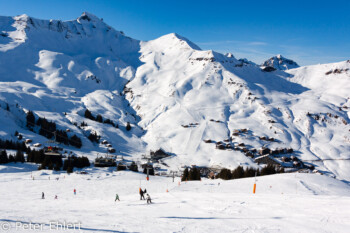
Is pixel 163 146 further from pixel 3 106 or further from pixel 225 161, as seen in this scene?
pixel 3 106

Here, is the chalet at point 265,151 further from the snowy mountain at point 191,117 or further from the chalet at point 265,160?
the chalet at point 265,160

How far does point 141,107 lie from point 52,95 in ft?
188

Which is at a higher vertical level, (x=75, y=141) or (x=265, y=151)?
(x=265, y=151)

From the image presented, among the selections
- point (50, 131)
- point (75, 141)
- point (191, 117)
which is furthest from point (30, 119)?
point (191, 117)

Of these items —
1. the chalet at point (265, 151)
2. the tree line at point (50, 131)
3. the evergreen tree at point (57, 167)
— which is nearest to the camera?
the evergreen tree at point (57, 167)

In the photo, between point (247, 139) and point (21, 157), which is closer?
point (21, 157)

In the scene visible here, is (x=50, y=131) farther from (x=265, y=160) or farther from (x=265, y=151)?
(x=265, y=151)

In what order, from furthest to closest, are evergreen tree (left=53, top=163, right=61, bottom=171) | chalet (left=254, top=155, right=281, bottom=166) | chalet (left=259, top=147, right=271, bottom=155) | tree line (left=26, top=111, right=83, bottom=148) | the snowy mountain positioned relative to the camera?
chalet (left=259, top=147, right=271, bottom=155), the snowy mountain, tree line (left=26, top=111, right=83, bottom=148), chalet (left=254, top=155, right=281, bottom=166), evergreen tree (left=53, top=163, right=61, bottom=171)

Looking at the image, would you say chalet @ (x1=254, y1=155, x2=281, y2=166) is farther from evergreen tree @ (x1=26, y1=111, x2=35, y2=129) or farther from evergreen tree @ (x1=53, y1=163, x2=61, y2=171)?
evergreen tree @ (x1=26, y1=111, x2=35, y2=129)

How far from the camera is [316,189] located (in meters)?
42.1

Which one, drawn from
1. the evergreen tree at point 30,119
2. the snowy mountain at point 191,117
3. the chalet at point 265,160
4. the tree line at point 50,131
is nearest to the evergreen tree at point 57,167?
the snowy mountain at point 191,117

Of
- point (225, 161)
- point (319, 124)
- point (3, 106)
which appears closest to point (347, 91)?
point (319, 124)

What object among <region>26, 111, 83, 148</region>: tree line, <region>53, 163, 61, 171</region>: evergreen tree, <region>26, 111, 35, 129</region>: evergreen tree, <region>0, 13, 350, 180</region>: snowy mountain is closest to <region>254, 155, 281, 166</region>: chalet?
<region>0, 13, 350, 180</region>: snowy mountain

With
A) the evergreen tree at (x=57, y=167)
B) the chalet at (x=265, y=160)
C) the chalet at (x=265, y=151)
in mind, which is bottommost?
the evergreen tree at (x=57, y=167)
